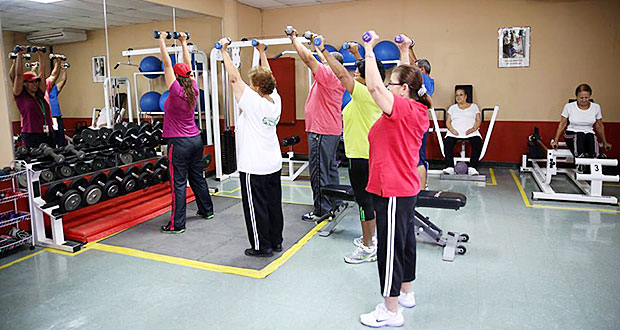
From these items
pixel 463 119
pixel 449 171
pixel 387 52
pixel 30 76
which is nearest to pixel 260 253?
pixel 30 76

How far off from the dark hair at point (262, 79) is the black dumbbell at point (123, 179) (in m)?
1.78

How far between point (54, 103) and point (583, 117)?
215 inches

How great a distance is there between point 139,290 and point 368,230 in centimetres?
149

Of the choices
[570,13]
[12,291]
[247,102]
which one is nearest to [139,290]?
[12,291]

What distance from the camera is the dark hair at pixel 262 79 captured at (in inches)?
109

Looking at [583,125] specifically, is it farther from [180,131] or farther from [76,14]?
[76,14]

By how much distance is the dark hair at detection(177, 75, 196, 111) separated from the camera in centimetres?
346

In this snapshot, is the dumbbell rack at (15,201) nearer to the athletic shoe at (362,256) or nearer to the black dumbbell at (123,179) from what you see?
the black dumbbell at (123,179)

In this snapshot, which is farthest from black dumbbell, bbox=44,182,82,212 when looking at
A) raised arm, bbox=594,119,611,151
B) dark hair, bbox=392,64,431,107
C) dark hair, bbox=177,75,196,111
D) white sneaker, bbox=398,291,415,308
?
raised arm, bbox=594,119,611,151

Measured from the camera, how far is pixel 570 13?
19.2 ft

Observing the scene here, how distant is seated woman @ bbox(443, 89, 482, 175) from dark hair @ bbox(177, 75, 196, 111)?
143 inches

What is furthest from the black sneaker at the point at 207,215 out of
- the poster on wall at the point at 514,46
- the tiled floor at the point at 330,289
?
the poster on wall at the point at 514,46

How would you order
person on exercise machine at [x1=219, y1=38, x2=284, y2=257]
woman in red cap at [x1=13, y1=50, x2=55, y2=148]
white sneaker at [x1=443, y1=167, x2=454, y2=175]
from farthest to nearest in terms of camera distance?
white sneaker at [x1=443, y1=167, x2=454, y2=175]
woman in red cap at [x1=13, y1=50, x2=55, y2=148]
person on exercise machine at [x1=219, y1=38, x2=284, y2=257]

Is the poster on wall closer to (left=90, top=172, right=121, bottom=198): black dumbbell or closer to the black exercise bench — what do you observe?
the black exercise bench
